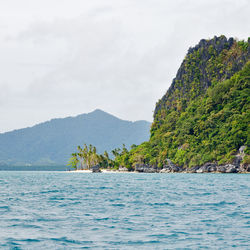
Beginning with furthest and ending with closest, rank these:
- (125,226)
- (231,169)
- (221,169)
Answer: (221,169) → (231,169) → (125,226)

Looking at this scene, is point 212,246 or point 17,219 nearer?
point 212,246

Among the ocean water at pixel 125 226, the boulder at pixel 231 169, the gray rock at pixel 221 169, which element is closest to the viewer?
the ocean water at pixel 125 226

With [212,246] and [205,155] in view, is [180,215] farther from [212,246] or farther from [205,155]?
[205,155]

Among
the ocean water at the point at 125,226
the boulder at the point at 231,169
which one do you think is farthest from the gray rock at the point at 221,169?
the ocean water at the point at 125,226

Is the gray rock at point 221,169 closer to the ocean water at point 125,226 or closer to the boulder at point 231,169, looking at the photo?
the boulder at point 231,169

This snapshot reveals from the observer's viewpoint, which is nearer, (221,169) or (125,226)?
(125,226)

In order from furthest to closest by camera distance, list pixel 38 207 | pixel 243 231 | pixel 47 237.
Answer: pixel 38 207
pixel 243 231
pixel 47 237

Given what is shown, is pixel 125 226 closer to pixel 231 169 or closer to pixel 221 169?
pixel 231 169

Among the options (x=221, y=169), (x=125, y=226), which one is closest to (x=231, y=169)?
(x=221, y=169)

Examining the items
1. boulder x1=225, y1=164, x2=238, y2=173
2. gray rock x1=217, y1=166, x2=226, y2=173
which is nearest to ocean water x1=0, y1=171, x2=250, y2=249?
boulder x1=225, y1=164, x2=238, y2=173

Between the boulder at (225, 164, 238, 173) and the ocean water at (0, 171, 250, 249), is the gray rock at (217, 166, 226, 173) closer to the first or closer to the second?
the boulder at (225, 164, 238, 173)

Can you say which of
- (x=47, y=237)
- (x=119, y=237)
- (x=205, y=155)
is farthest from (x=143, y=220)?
(x=205, y=155)

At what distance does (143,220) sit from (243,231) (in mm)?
7811

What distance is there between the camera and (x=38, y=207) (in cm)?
4072
